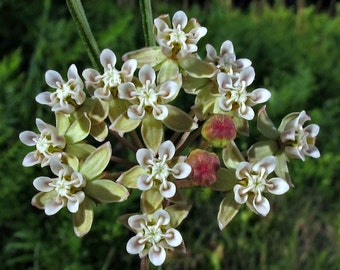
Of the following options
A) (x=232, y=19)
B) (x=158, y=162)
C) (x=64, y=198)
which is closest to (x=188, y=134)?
(x=158, y=162)

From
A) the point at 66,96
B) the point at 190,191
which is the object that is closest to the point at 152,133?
the point at 66,96

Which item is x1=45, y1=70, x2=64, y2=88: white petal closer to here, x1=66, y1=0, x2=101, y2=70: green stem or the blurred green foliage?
x1=66, y1=0, x2=101, y2=70: green stem

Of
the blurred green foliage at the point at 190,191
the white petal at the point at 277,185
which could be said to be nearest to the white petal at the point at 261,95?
the white petal at the point at 277,185

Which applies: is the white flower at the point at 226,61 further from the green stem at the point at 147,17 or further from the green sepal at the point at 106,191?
the green sepal at the point at 106,191

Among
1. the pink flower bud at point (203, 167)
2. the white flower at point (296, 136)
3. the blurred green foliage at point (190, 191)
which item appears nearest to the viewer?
the pink flower bud at point (203, 167)

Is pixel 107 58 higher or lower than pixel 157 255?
higher

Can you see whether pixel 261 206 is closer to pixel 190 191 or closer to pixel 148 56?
pixel 148 56

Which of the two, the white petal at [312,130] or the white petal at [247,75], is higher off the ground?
the white petal at [247,75]
